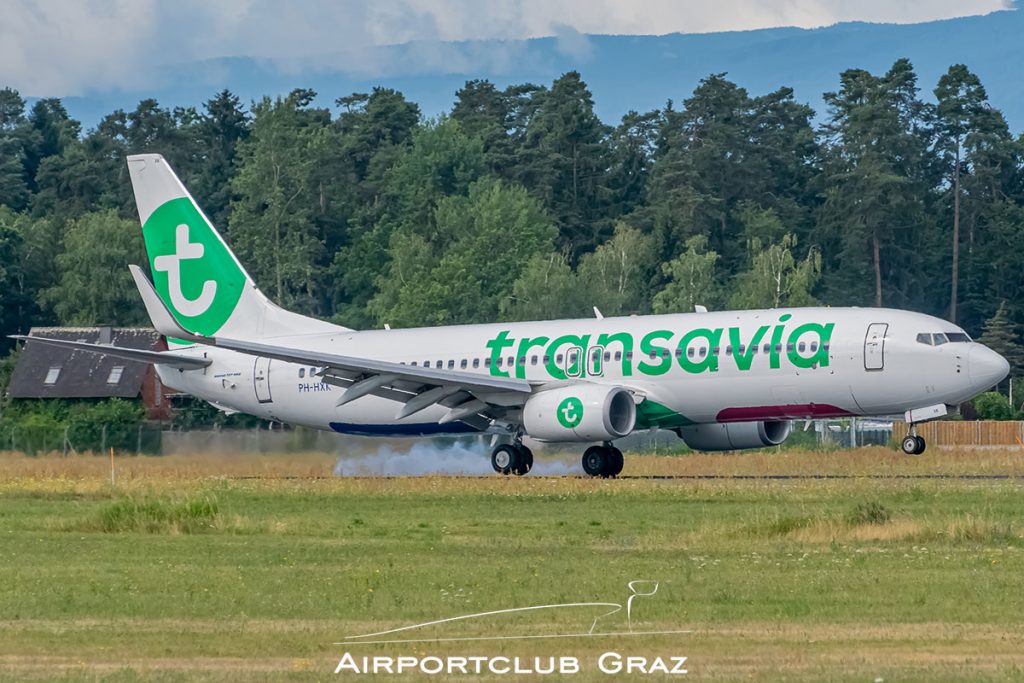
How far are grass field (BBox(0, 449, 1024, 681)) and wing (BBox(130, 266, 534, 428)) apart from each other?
152 inches

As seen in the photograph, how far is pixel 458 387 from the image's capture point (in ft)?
124

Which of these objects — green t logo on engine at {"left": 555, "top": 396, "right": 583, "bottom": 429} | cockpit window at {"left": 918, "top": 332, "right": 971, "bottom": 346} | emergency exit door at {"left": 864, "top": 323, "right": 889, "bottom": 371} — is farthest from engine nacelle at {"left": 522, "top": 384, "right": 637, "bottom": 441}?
cockpit window at {"left": 918, "top": 332, "right": 971, "bottom": 346}

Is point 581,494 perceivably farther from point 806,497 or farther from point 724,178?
point 724,178

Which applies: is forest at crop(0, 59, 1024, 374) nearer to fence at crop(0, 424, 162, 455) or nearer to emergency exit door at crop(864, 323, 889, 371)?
fence at crop(0, 424, 162, 455)

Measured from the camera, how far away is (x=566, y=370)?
38562 millimetres

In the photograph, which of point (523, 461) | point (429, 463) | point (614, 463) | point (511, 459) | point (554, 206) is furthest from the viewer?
point (554, 206)

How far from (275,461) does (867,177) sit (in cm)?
7373

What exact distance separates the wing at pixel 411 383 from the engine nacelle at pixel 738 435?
408 cm

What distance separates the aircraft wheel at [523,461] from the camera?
39281 mm

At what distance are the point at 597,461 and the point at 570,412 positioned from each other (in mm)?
2556

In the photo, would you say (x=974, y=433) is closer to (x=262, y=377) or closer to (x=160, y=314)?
(x=262, y=377)

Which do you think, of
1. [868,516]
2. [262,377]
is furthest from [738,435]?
[868,516]
